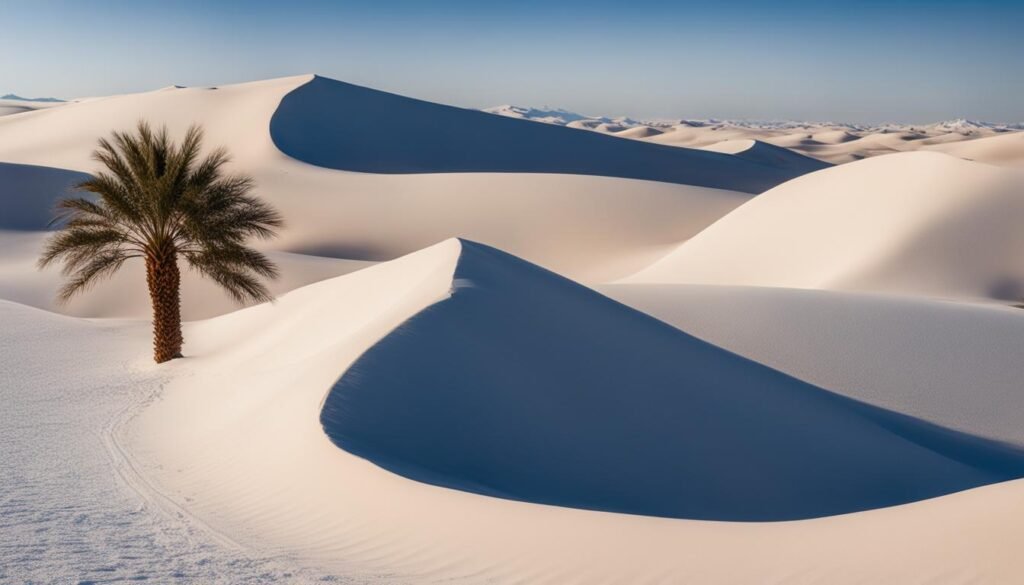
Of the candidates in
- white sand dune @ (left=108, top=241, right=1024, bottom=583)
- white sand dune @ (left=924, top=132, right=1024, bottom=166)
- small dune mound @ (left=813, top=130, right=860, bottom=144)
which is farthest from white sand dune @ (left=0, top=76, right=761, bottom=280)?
small dune mound @ (left=813, top=130, right=860, bottom=144)

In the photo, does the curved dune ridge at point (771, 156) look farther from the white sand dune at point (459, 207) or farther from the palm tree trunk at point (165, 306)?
the palm tree trunk at point (165, 306)

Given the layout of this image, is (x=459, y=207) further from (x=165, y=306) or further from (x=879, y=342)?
(x=879, y=342)

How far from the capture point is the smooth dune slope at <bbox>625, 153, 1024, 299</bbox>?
898 inches

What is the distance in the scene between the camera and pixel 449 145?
5916 cm

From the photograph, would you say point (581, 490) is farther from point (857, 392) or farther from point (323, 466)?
point (857, 392)

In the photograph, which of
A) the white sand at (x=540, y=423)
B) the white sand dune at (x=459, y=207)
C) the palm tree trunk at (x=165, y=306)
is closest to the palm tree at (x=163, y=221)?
the palm tree trunk at (x=165, y=306)

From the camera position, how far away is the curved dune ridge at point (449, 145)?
54.8 meters

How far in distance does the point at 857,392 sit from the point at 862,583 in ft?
28.6

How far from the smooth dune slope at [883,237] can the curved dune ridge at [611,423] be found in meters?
12.4

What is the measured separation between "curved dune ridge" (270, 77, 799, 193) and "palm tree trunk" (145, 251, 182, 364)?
122 feet

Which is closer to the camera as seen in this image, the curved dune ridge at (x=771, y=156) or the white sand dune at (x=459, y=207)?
the white sand dune at (x=459, y=207)

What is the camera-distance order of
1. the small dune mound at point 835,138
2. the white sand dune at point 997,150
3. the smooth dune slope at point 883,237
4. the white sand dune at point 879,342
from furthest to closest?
1. the small dune mound at point 835,138
2. the white sand dune at point 997,150
3. the smooth dune slope at point 883,237
4. the white sand dune at point 879,342

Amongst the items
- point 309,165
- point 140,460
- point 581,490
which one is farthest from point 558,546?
point 309,165

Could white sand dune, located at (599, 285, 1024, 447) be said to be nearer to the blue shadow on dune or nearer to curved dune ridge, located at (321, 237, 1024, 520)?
curved dune ridge, located at (321, 237, 1024, 520)
